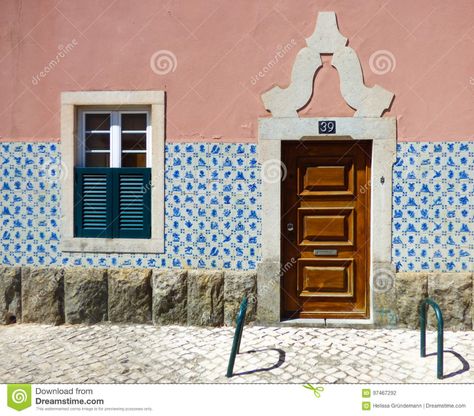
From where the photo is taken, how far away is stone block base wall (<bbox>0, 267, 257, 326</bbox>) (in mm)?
4332

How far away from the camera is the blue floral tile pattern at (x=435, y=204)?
418cm

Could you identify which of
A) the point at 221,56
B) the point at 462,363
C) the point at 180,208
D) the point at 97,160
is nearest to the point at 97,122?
the point at 97,160

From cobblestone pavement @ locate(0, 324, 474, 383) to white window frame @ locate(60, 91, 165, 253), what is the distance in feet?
3.44

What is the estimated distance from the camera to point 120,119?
4.55m

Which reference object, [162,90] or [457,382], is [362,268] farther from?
[162,90]

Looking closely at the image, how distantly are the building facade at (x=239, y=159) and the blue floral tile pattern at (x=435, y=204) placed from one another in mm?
18

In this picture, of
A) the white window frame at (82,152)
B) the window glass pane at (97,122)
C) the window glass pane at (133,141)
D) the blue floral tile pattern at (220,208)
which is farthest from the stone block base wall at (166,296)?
the window glass pane at (97,122)

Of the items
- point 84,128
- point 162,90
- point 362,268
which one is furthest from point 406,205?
point 84,128

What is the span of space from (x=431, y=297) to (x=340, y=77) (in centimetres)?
294

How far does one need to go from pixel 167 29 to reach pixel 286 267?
3443 mm

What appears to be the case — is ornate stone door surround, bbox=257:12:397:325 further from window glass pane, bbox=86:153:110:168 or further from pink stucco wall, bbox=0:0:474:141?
window glass pane, bbox=86:153:110:168

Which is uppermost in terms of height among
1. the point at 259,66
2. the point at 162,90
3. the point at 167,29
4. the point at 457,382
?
the point at 167,29

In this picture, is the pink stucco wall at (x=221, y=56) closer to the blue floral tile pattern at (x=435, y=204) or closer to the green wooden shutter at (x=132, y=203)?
the blue floral tile pattern at (x=435, y=204)
